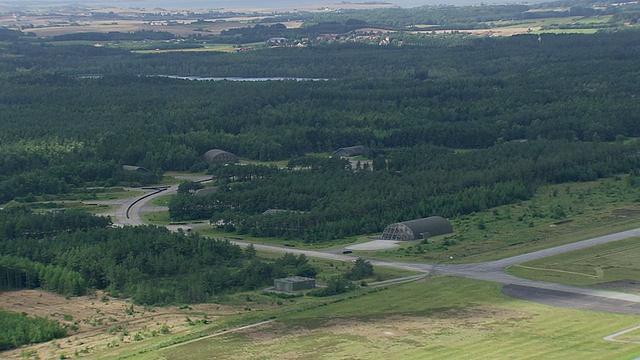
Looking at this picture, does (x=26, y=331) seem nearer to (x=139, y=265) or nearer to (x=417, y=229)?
(x=139, y=265)

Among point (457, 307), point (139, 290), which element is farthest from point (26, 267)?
point (457, 307)

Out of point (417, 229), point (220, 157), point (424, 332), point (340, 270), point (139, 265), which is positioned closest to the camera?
point (424, 332)

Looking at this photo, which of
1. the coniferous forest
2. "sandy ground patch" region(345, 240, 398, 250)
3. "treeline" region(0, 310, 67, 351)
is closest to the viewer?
"treeline" region(0, 310, 67, 351)

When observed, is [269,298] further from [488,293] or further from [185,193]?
[185,193]

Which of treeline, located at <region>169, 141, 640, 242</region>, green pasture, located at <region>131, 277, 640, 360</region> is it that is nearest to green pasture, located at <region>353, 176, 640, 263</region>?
treeline, located at <region>169, 141, 640, 242</region>

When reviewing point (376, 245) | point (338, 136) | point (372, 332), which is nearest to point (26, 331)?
point (372, 332)

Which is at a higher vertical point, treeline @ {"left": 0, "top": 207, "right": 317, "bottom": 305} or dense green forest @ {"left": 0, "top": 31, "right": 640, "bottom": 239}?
treeline @ {"left": 0, "top": 207, "right": 317, "bottom": 305}

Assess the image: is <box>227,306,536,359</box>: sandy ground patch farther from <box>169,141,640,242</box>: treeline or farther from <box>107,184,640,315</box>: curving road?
<box>169,141,640,242</box>: treeline
